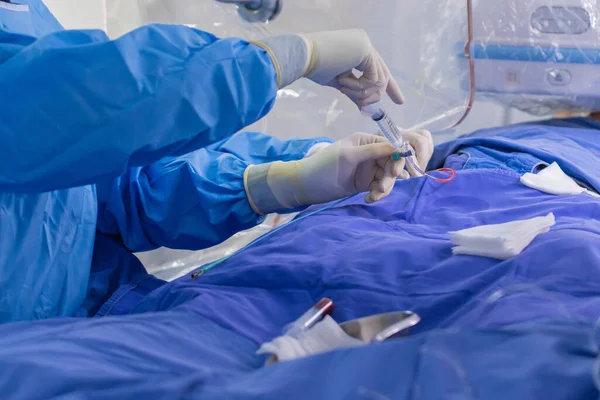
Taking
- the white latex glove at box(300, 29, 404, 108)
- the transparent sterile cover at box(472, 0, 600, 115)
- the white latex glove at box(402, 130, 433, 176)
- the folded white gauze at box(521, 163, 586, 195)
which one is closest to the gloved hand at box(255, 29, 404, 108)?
the white latex glove at box(300, 29, 404, 108)

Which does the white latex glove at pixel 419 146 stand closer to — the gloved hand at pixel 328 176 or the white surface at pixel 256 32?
the gloved hand at pixel 328 176

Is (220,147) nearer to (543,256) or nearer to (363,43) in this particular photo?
(363,43)

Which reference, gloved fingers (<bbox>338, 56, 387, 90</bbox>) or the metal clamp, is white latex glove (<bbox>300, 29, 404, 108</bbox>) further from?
the metal clamp

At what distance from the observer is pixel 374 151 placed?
3.17ft

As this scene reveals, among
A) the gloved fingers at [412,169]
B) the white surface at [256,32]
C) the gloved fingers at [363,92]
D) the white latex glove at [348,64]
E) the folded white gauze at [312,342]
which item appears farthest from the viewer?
the white surface at [256,32]

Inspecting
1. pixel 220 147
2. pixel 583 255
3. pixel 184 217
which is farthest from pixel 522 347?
pixel 220 147

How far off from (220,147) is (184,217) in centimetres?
24

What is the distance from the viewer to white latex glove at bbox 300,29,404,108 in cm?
87

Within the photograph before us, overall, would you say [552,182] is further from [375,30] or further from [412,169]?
[375,30]

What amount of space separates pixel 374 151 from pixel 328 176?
10 cm

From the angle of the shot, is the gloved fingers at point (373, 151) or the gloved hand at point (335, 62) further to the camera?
the gloved fingers at point (373, 151)

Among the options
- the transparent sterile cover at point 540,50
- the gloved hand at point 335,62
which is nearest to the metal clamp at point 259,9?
the transparent sterile cover at point 540,50

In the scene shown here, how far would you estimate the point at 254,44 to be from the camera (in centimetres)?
77

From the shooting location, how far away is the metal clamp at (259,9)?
1506 millimetres
